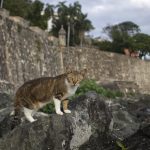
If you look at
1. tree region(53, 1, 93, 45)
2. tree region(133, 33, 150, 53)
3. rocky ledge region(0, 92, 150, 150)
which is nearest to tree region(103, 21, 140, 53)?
tree region(133, 33, 150, 53)

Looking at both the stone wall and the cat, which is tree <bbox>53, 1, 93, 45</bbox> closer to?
the stone wall

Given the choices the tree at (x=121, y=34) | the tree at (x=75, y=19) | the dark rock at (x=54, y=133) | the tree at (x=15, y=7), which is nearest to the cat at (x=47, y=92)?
the dark rock at (x=54, y=133)

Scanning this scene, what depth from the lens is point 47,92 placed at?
35.9ft

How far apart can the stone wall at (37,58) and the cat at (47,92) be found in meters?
15.4

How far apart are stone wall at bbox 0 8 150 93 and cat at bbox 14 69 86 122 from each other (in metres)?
15.4

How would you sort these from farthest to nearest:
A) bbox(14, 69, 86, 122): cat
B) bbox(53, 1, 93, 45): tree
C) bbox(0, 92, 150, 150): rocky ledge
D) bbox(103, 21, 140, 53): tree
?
1. bbox(103, 21, 140, 53): tree
2. bbox(53, 1, 93, 45): tree
3. bbox(14, 69, 86, 122): cat
4. bbox(0, 92, 150, 150): rocky ledge

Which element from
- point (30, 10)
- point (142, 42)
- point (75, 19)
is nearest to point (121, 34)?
point (142, 42)

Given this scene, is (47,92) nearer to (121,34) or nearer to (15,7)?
(15,7)

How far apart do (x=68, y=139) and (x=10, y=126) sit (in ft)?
6.05

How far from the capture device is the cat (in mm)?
10773

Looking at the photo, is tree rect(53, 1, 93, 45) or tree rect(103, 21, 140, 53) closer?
tree rect(53, 1, 93, 45)

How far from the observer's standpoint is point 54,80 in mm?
11070

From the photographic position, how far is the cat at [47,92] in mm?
10773

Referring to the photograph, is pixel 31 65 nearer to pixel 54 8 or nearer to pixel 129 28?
pixel 54 8
